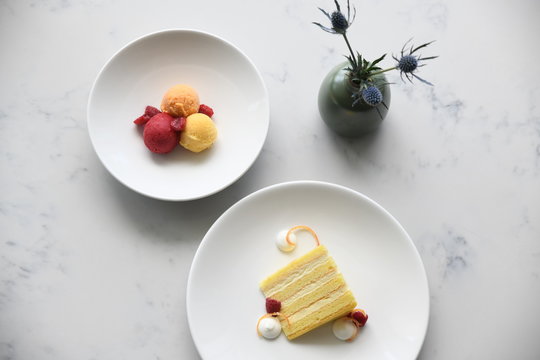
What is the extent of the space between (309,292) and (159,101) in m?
0.77

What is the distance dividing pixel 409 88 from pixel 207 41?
2.24 ft

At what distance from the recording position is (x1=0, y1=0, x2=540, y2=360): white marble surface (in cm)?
150

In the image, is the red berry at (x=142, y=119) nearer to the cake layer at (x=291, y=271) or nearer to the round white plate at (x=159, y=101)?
the round white plate at (x=159, y=101)

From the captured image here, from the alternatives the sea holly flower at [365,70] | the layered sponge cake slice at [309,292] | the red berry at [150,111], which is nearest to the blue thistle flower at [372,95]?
the sea holly flower at [365,70]

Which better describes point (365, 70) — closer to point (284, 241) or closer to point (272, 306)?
point (284, 241)

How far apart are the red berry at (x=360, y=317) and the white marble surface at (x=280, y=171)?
252 mm

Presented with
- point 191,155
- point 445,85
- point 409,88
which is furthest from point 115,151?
point 445,85

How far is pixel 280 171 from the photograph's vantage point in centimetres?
157

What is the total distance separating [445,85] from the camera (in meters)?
1.63

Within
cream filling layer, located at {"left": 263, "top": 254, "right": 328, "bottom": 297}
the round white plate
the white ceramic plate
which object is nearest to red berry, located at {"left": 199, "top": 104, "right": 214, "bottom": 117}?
the round white plate

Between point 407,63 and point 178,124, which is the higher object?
point 407,63

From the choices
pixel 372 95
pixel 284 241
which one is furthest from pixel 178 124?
pixel 372 95

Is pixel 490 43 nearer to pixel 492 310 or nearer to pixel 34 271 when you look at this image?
pixel 492 310

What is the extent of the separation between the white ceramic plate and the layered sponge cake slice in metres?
0.04
